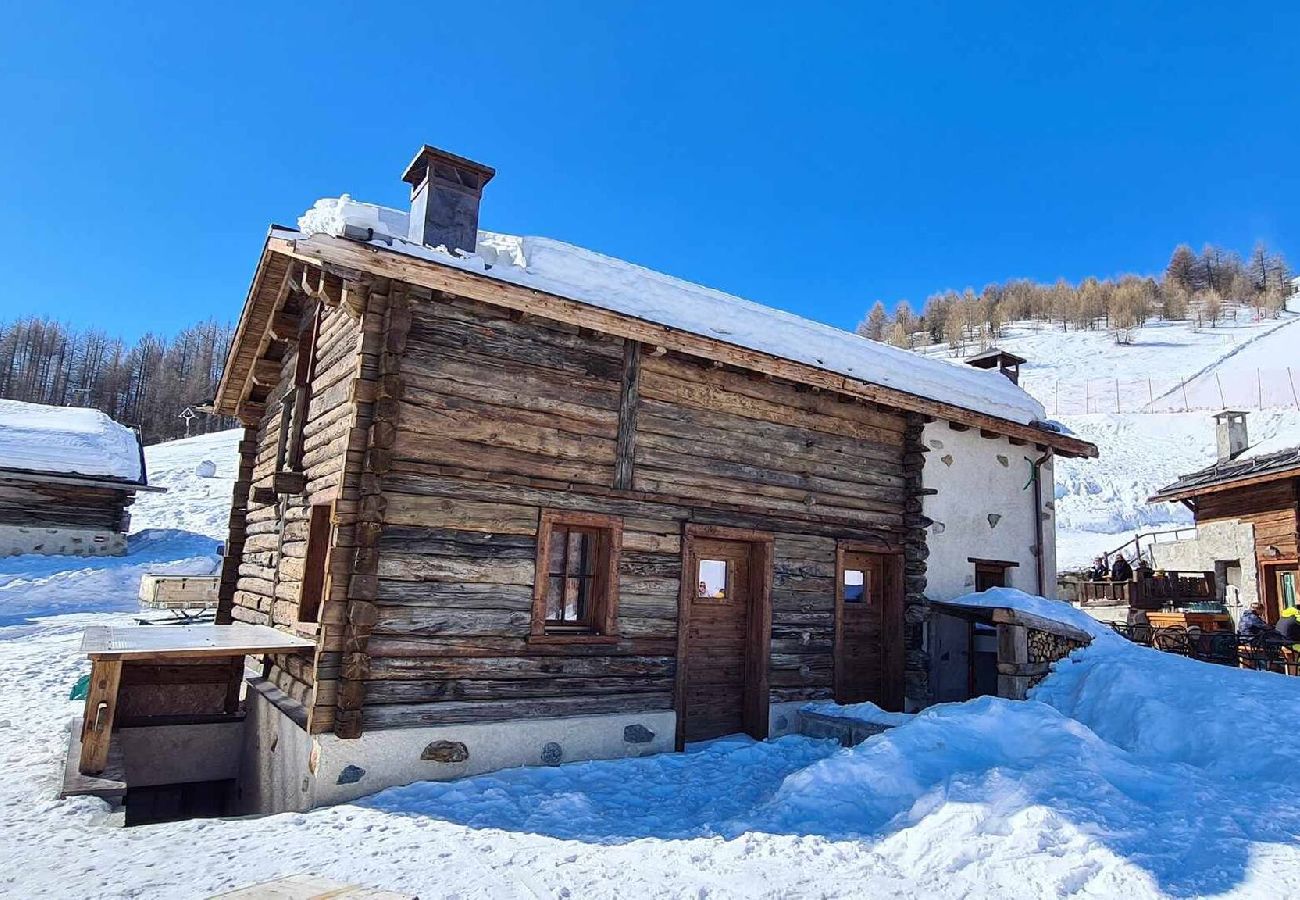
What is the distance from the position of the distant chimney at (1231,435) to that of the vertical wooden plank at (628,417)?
20.5 m

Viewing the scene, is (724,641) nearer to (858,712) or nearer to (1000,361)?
(858,712)

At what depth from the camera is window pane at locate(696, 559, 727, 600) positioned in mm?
9727

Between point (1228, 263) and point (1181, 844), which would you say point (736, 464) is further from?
point (1228, 263)

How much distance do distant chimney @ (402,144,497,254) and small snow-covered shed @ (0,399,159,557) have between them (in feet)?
73.6

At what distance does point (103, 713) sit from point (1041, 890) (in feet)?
25.4

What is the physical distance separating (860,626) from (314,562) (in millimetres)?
7298

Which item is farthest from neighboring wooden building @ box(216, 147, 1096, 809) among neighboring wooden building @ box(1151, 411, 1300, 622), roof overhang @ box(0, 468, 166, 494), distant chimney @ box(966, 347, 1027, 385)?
roof overhang @ box(0, 468, 166, 494)

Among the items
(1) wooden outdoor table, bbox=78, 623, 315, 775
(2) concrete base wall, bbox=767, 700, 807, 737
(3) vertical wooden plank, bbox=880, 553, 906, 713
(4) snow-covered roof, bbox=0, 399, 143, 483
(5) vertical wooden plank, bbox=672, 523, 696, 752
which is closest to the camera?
(1) wooden outdoor table, bbox=78, 623, 315, 775

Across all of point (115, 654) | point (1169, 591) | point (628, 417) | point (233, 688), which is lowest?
point (233, 688)

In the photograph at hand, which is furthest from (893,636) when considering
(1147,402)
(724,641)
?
(1147,402)

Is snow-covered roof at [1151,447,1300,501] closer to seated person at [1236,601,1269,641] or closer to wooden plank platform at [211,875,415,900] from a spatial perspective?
seated person at [1236,601,1269,641]

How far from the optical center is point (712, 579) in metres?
9.86

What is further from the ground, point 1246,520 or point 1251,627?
point 1246,520

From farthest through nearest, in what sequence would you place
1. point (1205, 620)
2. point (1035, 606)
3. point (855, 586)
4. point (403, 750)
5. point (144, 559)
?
1. point (144, 559)
2. point (1205, 620)
3. point (855, 586)
4. point (1035, 606)
5. point (403, 750)
